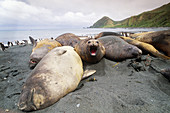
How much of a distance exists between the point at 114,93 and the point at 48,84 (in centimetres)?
127

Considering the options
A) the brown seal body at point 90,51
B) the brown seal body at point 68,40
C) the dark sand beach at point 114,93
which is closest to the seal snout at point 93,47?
the brown seal body at point 90,51

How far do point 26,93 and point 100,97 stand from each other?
1.26 metres

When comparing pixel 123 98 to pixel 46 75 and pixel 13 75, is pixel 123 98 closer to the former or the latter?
pixel 46 75

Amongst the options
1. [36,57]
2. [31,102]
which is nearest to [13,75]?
[36,57]

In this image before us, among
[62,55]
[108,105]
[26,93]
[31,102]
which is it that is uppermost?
[62,55]

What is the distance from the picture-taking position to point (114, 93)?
1940 mm

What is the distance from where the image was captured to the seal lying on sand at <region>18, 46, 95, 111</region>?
61.8 inches

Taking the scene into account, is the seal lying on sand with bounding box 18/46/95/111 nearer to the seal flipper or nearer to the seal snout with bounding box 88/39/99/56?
the seal flipper

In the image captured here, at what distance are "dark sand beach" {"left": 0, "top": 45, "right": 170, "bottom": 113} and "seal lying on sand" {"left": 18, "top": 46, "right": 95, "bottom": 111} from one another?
0.13 m

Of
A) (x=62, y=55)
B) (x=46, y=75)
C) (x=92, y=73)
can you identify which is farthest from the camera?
(x=92, y=73)

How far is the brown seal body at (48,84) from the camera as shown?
1.57 metres

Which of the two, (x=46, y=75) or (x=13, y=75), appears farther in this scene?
(x=13, y=75)

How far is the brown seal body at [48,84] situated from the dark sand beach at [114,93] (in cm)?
13

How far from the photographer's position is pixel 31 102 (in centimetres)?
155
